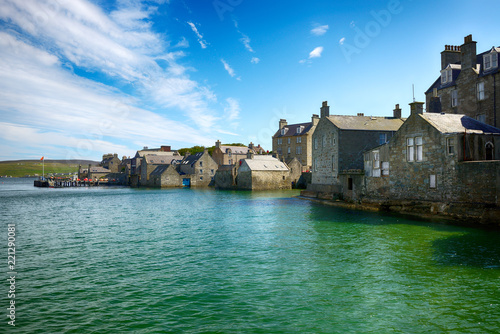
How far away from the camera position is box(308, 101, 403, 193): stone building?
36594 millimetres

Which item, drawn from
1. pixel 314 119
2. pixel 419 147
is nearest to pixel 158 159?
pixel 314 119

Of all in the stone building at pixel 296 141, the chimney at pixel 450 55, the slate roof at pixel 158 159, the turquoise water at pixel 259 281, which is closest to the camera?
the turquoise water at pixel 259 281

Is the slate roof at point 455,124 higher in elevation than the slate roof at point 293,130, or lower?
lower

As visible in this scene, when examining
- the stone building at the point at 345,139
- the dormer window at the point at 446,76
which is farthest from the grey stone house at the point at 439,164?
the dormer window at the point at 446,76

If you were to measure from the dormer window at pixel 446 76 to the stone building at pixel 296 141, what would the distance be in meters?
38.5

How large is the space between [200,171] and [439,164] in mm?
68180

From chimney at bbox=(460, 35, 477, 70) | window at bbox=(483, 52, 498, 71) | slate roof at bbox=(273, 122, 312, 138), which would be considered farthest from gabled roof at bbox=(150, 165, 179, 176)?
window at bbox=(483, 52, 498, 71)

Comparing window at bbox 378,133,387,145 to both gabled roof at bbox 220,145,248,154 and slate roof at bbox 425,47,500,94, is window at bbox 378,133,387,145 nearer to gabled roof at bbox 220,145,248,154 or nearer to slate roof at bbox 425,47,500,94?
slate roof at bbox 425,47,500,94

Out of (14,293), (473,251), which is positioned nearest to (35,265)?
(14,293)

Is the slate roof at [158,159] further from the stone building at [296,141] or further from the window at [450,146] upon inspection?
the window at [450,146]

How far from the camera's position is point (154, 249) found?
1575cm

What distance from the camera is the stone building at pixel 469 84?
28.5 m

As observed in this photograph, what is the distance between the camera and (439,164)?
77.4ft

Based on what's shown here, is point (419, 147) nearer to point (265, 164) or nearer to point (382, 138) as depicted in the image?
point (382, 138)
